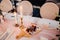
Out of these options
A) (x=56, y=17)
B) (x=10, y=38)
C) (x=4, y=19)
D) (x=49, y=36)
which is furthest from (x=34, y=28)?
(x=56, y=17)

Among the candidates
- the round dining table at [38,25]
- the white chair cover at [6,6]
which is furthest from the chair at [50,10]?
the white chair cover at [6,6]

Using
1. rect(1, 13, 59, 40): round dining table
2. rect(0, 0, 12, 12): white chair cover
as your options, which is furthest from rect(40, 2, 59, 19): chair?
rect(0, 0, 12, 12): white chair cover

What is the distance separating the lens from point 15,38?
6.27 feet

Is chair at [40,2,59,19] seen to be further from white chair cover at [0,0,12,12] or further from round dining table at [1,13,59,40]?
white chair cover at [0,0,12,12]

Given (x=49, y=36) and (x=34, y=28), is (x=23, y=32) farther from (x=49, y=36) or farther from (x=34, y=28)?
(x=49, y=36)

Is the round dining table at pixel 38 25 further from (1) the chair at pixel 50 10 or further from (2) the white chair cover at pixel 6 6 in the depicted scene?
(2) the white chair cover at pixel 6 6

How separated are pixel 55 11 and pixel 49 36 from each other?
933mm

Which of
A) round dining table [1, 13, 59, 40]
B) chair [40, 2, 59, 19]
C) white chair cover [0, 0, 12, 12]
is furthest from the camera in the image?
white chair cover [0, 0, 12, 12]

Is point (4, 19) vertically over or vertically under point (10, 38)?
over

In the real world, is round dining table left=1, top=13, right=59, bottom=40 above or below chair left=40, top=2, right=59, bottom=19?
below

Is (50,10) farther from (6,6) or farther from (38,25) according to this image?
(6,6)

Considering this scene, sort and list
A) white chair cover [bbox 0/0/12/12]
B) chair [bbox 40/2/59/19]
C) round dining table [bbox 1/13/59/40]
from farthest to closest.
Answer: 1. white chair cover [bbox 0/0/12/12]
2. chair [bbox 40/2/59/19]
3. round dining table [bbox 1/13/59/40]

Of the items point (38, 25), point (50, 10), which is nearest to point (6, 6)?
point (50, 10)

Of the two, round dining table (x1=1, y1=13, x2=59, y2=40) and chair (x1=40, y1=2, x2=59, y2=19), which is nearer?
round dining table (x1=1, y1=13, x2=59, y2=40)
